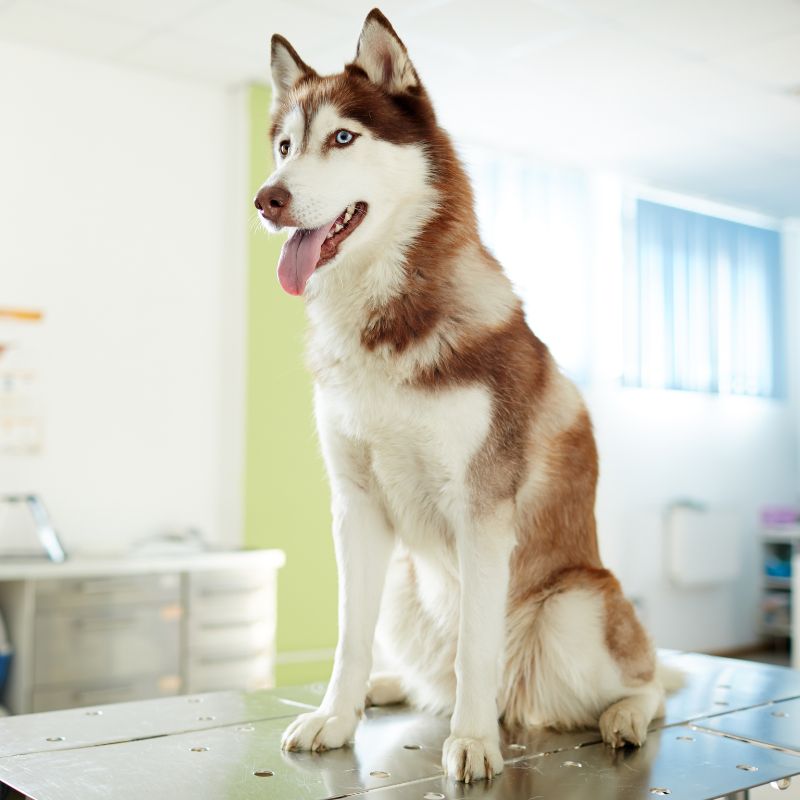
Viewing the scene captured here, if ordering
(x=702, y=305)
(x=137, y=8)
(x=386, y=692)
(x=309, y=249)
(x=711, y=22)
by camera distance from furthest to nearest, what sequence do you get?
(x=702, y=305)
(x=711, y=22)
(x=137, y=8)
(x=386, y=692)
(x=309, y=249)

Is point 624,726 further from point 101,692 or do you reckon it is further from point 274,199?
point 101,692

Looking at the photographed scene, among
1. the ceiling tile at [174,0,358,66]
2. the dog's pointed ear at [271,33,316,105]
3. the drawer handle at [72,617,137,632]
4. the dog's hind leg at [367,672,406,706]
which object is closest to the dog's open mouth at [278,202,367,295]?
the dog's pointed ear at [271,33,316,105]

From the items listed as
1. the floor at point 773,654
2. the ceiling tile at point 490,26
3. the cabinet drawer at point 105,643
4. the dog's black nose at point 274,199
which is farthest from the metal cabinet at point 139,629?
the floor at point 773,654

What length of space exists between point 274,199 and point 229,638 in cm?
293

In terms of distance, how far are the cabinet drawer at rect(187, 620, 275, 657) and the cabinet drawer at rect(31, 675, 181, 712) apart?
157mm

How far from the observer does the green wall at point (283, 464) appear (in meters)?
4.80

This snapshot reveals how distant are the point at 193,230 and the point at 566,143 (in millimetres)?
2154

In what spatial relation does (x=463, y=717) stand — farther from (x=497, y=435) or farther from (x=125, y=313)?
(x=125, y=313)

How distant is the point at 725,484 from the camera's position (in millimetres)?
7148

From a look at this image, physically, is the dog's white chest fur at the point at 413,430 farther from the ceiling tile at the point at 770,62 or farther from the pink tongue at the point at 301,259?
the ceiling tile at the point at 770,62

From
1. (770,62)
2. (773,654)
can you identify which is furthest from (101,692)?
(773,654)

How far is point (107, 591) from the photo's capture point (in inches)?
149

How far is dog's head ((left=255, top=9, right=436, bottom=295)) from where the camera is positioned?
150 cm

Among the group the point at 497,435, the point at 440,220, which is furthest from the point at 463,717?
the point at 440,220
